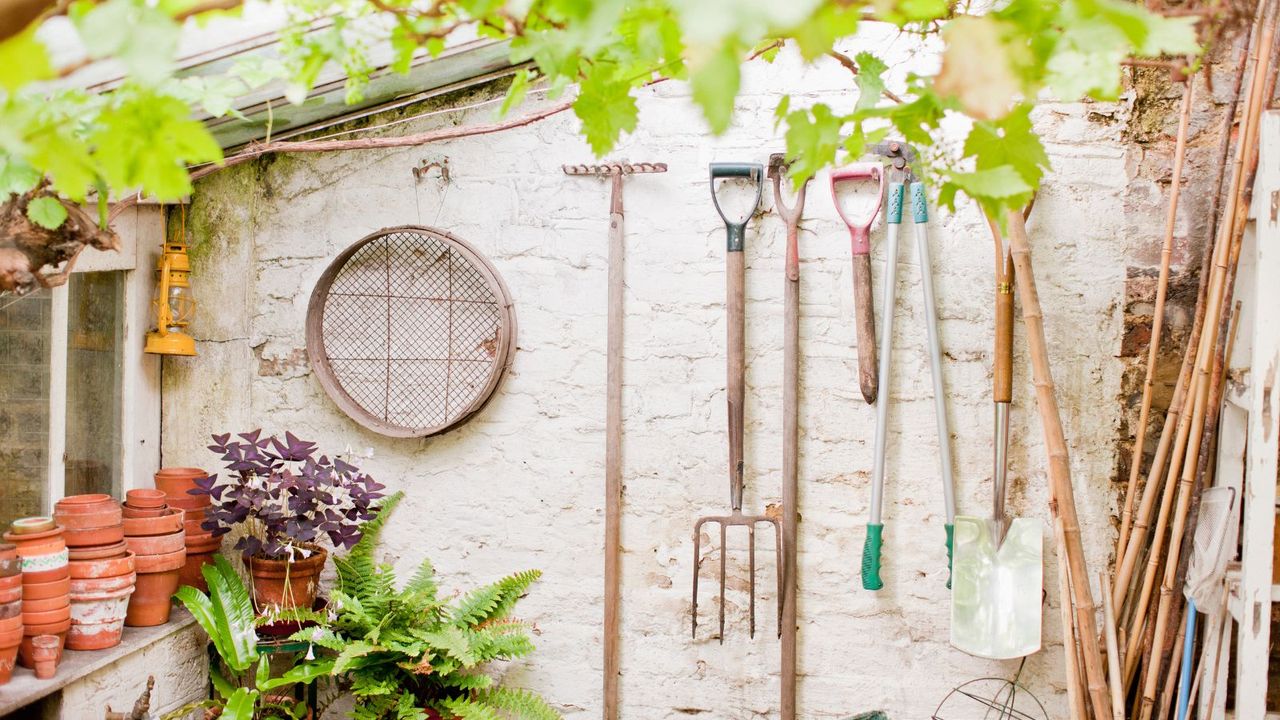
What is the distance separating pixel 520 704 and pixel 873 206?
146cm

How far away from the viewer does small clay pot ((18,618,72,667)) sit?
71.1 inches

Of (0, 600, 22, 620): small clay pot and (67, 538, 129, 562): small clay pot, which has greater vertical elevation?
(67, 538, 129, 562): small clay pot

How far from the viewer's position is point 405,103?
238cm

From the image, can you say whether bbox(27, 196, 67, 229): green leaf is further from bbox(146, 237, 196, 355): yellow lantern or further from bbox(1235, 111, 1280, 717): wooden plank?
bbox(1235, 111, 1280, 717): wooden plank

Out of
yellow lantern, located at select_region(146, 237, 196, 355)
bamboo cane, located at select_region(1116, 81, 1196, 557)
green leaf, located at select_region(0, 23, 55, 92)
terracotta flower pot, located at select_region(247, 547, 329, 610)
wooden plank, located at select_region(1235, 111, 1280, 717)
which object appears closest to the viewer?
green leaf, located at select_region(0, 23, 55, 92)

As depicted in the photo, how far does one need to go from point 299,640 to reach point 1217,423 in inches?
81.2

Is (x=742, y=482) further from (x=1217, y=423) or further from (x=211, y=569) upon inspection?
(x=211, y=569)

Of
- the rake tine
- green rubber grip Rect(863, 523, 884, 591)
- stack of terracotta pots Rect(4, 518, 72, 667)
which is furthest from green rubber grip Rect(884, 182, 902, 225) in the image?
stack of terracotta pots Rect(4, 518, 72, 667)

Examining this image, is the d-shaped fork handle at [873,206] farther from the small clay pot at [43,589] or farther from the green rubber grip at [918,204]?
the small clay pot at [43,589]

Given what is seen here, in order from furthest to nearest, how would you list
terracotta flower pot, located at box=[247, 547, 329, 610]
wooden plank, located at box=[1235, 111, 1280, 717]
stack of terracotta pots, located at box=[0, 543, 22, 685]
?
1. terracotta flower pot, located at box=[247, 547, 329, 610]
2. stack of terracotta pots, located at box=[0, 543, 22, 685]
3. wooden plank, located at box=[1235, 111, 1280, 717]

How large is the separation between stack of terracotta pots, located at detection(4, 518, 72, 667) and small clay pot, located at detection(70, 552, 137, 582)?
0.08 meters

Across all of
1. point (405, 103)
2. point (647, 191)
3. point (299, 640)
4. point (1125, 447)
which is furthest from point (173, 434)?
point (1125, 447)

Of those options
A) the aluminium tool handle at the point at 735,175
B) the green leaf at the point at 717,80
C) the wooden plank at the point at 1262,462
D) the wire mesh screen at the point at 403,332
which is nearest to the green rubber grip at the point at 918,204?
the aluminium tool handle at the point at 735,175

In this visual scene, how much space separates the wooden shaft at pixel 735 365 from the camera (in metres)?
2.20
